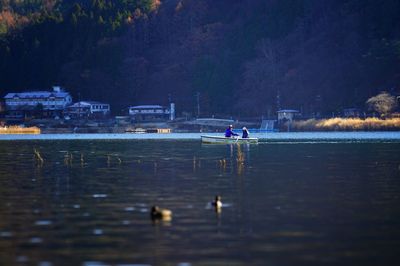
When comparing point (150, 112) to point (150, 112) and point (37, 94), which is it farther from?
point (37, 94)

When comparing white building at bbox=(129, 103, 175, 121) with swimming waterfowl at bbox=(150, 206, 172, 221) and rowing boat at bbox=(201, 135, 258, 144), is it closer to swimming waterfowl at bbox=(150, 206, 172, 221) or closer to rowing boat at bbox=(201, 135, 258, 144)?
rowing boat at bbox=(201, 135, 258, 144)

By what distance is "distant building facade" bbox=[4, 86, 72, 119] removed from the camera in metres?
175

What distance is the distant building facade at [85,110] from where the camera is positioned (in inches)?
6781

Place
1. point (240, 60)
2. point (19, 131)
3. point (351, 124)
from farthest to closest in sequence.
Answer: point (240, 60), point (19, 131), point (351, 124)

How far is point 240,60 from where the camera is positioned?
182500 millimetres

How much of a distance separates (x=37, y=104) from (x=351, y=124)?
71016 mm

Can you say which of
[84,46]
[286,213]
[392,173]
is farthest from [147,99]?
[286,213]

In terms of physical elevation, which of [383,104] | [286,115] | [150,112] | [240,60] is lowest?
[286,115]

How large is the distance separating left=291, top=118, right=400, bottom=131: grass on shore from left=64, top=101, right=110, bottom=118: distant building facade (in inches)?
1929

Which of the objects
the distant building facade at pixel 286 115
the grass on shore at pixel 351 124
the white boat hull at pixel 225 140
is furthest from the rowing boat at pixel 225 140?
the distant building facade at pixel 286 115

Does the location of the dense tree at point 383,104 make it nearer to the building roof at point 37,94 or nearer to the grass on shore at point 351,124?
the grass on shore at point 351,124

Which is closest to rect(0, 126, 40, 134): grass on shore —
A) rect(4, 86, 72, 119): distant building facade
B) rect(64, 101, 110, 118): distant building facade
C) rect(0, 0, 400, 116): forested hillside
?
rect(64, 101, 110, 118): distant building facade

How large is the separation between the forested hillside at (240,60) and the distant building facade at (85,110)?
546 cm

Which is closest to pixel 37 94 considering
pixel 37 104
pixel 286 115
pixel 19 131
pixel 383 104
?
pixel 37 104
